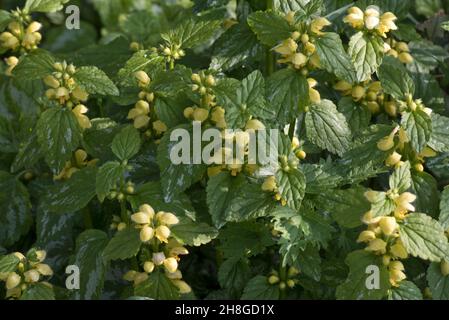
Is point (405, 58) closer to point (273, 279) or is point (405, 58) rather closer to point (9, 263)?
point (273, 279)

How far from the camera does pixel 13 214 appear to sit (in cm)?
275

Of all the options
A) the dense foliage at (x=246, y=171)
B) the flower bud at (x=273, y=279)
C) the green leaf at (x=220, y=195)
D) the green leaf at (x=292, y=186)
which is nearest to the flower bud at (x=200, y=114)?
the dense foliage at (x=246, y=171)

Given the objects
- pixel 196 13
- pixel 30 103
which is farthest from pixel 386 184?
pixel 30 103

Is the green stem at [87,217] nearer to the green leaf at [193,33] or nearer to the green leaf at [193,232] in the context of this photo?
the green leaf at [193,232]

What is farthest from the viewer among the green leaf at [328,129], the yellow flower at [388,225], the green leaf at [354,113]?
the green leaf at [354,113]

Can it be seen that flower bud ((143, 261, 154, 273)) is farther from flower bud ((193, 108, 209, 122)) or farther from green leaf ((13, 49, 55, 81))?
green leaf ((13, 49, 55, 81))

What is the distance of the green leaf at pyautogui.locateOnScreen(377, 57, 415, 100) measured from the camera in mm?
2454

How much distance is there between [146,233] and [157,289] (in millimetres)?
208

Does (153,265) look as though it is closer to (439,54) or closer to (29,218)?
(29,218)

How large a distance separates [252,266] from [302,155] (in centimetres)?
42

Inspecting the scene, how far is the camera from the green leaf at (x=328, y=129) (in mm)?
2492

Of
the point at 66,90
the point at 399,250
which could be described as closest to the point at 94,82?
the point at 66,90

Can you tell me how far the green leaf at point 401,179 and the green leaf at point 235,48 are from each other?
619mm

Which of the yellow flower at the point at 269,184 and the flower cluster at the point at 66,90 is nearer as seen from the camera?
the yellow flower at the point at 269,184
